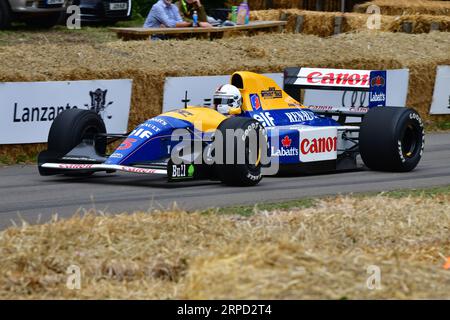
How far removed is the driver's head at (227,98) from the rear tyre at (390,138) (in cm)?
146

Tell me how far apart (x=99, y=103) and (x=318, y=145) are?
312 cm

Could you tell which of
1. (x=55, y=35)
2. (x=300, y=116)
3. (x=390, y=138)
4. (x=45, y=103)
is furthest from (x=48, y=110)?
(x=55, y=35)

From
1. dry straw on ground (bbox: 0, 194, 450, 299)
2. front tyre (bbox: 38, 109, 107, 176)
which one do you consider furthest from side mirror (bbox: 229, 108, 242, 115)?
dry straw on ground (bbox: 0, 194, 450, 299)

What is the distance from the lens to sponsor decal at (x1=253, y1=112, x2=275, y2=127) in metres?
12.9

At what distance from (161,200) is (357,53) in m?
7.68

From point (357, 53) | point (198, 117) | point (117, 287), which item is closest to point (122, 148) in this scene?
point (198, 117)

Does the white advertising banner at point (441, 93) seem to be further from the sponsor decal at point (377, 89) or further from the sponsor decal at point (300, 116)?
the sponsor decal at point (300, 116)

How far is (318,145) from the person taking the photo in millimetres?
13031

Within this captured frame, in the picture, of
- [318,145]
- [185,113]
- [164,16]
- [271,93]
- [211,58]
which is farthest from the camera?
[164,16]

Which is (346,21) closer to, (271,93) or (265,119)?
(271,93)

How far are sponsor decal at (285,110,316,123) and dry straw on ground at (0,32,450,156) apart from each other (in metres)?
2.45

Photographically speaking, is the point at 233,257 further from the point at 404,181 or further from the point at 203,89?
the point at 203,89

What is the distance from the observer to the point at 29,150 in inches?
557

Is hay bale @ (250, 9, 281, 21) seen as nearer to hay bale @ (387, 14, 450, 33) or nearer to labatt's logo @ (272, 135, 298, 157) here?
hay bale @ (387, 14, 450, 33)
